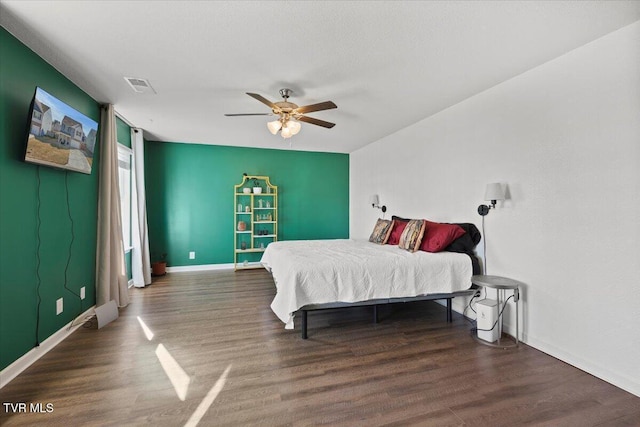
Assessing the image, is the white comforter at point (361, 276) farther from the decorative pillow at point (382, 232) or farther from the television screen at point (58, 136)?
the television screen at point (58, 136)

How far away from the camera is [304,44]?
90.1 inches

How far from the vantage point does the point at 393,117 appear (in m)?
4.18

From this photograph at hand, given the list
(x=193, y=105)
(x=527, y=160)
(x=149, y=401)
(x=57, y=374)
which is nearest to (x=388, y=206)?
(x=527, y=160)

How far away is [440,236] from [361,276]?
1.25 metres

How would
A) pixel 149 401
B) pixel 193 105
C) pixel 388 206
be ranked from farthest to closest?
pixel 388 206, pixel 193 105, pixel 149 401

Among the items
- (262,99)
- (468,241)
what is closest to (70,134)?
(262,99)

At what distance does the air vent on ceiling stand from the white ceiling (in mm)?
71

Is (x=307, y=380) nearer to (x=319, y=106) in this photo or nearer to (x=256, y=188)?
(x=319, y=106)

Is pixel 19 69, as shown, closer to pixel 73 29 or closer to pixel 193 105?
pixel 73 29

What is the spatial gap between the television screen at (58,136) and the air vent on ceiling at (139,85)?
0.58 meters

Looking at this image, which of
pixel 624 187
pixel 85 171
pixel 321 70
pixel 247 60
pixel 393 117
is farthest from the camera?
pixel 393 117

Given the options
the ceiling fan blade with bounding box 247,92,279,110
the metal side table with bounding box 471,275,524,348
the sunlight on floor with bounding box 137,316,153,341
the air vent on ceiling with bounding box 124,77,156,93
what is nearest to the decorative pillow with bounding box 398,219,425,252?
the metal side table with bounding box 471,275,524,348

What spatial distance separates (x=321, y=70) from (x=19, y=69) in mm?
2463

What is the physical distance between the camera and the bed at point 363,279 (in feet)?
8.96
